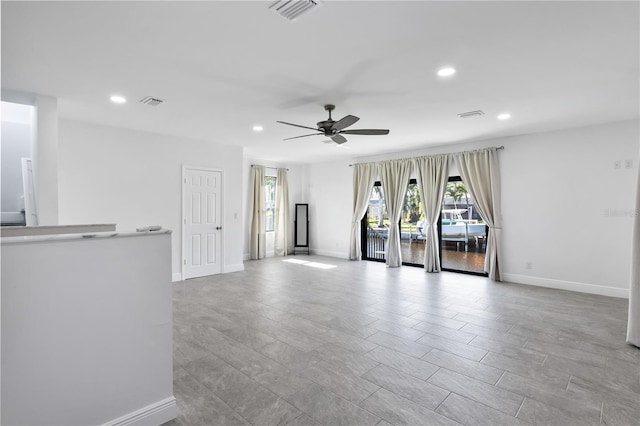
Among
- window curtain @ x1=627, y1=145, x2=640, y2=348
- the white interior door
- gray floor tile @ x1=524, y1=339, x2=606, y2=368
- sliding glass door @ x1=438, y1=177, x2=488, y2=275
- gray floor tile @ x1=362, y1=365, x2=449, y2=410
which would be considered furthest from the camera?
sliding glass door @ x1=438, y1=177, x2=488, y2=275

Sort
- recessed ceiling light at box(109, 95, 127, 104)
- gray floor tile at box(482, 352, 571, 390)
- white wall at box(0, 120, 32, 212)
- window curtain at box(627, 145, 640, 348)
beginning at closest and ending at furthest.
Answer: gray floor tile at box(482, 352, 571, 390), window curtain at box(627, 145, 640, 348), recessed ceiling light at box(109, 95, 127, 104), white wall at box(0, 120, 32, 212)

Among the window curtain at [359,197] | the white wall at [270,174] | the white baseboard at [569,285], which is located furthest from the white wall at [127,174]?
the white baseboard at [569,285]

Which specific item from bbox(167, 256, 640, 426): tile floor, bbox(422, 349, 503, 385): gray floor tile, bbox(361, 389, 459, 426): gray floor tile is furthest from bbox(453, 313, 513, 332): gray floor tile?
bbox(361, 389, 459, 426): gray floor tile

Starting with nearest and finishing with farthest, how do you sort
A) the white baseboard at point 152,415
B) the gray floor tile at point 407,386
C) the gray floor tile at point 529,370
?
the white baseboard at point 152,415 < the gray floor tile at point 407,386 < the gray floor tile at point 529,370

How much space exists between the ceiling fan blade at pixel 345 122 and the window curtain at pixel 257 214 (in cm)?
473

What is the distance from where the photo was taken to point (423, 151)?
697cm

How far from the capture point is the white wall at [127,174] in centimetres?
484

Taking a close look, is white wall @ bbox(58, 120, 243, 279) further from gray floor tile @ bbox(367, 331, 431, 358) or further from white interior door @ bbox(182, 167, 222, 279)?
gray floor tile @ bbox(367, 331, 431, 358)

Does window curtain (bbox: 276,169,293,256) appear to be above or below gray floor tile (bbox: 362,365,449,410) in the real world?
above

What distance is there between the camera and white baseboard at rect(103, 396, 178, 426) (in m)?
1.93

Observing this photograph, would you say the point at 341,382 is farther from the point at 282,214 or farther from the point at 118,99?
the point at 282,214

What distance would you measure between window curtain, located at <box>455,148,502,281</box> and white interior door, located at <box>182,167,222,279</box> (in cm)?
511

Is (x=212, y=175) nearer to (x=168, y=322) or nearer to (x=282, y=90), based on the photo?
(x=282, y=90)

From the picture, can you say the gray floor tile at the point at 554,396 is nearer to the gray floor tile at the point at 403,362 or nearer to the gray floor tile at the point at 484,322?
the gray floor tile at the point at 403,362
